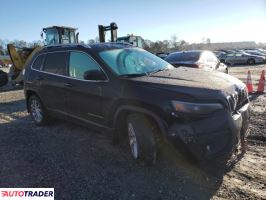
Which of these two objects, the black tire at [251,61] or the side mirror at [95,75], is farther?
the black tire at [251,61]

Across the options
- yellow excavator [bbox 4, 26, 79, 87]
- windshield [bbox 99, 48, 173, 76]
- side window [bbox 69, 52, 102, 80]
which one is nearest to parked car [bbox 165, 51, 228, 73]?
windshield [bbox 99, 48, 173, 76]

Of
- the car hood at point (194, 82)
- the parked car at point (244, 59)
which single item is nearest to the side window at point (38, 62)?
the car hood at point (194, 82)

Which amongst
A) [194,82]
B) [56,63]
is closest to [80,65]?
[56,63]

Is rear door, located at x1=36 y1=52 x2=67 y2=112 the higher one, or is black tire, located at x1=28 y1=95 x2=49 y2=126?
rear door, located at x1=36 y1=52 x2=67 y2=112

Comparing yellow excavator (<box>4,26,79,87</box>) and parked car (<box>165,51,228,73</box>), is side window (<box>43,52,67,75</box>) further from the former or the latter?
yellow excavator (<box>4,26,79,87</box>)

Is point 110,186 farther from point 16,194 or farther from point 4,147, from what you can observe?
point 4,147

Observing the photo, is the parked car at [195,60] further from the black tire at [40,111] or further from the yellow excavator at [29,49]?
the yellow excavator at [29,49]

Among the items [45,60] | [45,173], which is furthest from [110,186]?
[45,60]

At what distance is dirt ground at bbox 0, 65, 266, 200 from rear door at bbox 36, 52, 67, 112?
2.49 ft

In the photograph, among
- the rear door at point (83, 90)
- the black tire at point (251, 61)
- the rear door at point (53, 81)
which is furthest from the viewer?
the black tire at point (251, 61)

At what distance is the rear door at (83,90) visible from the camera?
17.0ft

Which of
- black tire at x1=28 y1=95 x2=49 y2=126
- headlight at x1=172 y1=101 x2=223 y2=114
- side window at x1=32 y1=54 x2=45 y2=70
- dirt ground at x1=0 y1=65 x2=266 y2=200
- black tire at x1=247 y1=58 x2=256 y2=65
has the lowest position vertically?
black tire at x1=247 y1=58 x2=256 y2=65

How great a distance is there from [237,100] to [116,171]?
201cm

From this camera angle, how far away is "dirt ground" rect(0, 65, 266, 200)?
12.8 ft
